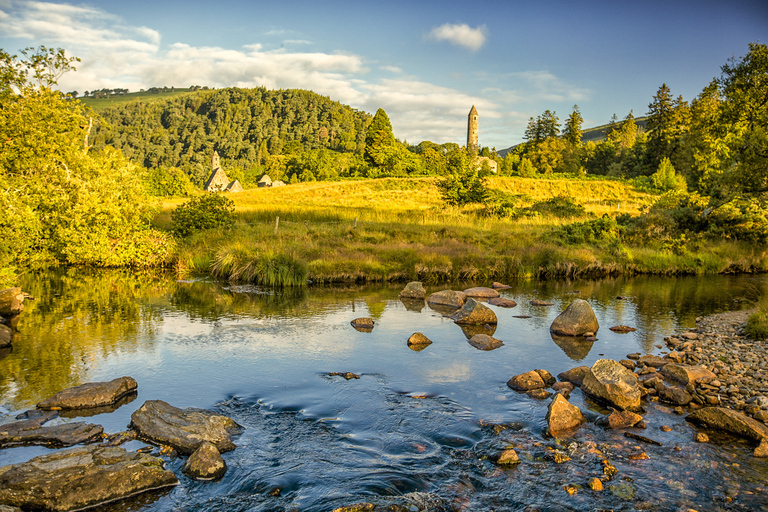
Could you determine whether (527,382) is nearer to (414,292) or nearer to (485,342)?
(485,342)

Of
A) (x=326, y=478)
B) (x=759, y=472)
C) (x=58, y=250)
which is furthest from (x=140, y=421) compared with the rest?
(x=58, y=250)

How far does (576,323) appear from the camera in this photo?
1276 centimetres

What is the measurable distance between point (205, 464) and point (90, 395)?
10.8 ft

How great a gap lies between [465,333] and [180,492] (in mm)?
8761

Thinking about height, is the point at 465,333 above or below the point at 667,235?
below

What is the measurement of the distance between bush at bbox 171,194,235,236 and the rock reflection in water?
19.5 m

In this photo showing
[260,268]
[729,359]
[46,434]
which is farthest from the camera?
[260,268]

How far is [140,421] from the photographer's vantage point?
22.9ft

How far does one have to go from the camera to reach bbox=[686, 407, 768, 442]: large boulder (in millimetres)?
6859

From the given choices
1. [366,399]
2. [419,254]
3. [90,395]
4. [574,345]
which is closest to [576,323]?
[574,345]

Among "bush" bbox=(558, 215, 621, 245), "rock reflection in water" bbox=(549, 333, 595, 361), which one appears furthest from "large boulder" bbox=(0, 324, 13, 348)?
"bush" bbox=(558, 215, 621, 245)

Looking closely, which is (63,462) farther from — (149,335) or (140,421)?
(149,335)

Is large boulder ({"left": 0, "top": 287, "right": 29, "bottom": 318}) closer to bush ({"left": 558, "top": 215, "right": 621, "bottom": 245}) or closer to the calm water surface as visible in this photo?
the calm water surface

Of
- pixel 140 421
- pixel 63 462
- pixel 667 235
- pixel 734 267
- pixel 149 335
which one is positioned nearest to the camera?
pixel 63 462
